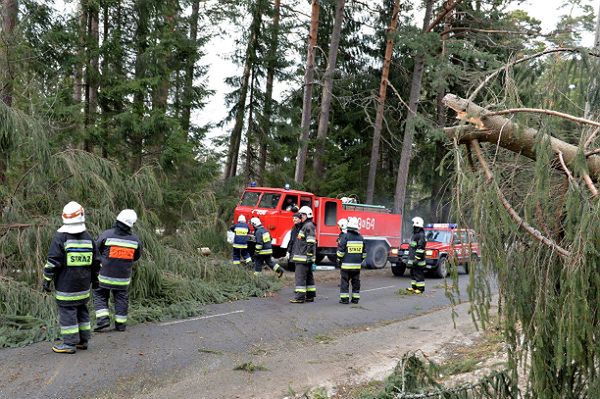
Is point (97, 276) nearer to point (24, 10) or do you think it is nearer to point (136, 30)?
point (24, 10)

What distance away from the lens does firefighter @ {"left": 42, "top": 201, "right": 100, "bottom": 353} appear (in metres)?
5.61

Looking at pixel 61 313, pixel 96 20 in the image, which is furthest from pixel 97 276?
pixel 96 20

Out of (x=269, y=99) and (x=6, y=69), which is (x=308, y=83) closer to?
(x=269, y=99)

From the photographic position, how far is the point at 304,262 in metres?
9.30

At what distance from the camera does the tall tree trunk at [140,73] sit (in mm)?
12727

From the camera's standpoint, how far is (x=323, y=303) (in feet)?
30.8

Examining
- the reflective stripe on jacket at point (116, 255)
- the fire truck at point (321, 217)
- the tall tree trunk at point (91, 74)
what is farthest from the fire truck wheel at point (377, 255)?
the reflective stripe on jacket at point (116, 255)

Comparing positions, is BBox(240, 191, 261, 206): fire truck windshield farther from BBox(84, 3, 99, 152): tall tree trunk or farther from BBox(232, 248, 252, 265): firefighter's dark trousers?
BBox(84, 3, 99, 152): tall tree trunk

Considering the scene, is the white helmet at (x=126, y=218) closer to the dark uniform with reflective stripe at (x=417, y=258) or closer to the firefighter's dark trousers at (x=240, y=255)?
the firefighter's dark trousers at (x=240, y=255)

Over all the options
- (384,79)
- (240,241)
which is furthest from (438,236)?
(384,79)

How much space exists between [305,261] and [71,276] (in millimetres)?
4485

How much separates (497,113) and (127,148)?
11296 mm

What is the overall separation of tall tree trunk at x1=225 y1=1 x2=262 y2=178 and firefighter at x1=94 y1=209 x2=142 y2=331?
496 inches

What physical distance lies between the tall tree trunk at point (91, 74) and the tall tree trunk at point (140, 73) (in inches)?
38.1
